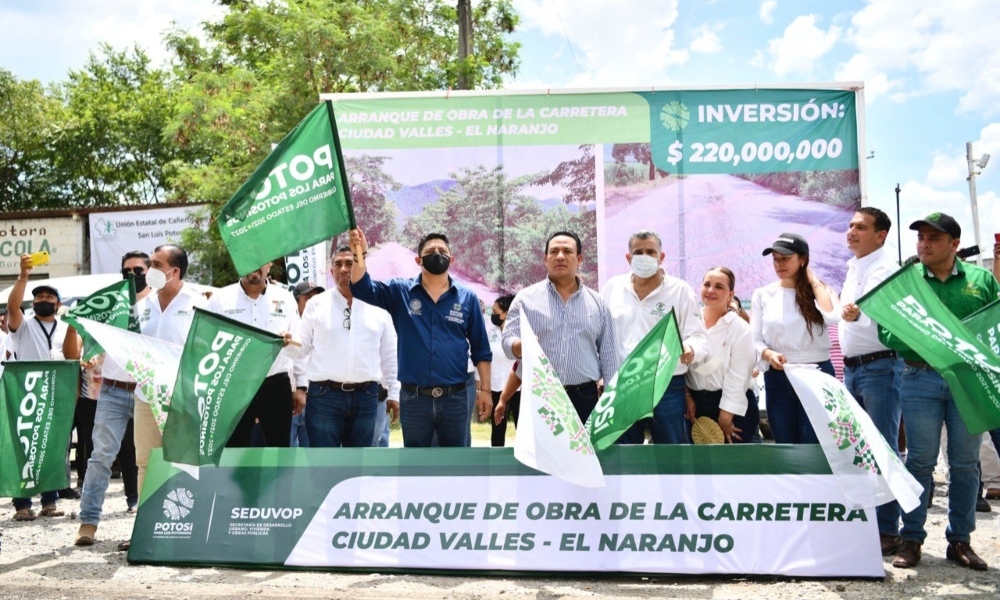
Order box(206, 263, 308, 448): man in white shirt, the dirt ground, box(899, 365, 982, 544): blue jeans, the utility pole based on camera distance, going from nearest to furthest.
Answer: the dirt ground
box(899, 365, 982, 544): blue jeans
box(206, 263, 308, 448): man in white shirt
the utility pole

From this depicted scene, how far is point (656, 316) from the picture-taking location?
624 centimetres

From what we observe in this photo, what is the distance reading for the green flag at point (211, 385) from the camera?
5.57 metres

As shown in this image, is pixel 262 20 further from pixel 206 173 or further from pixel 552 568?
pixel 552 568

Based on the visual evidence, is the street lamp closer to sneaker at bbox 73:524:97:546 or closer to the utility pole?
the utility pole

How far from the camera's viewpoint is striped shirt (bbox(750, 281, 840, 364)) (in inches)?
242

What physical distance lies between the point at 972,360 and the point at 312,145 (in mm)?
3936

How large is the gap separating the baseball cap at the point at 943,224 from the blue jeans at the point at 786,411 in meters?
1.13

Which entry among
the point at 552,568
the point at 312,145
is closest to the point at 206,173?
the point at 312,145

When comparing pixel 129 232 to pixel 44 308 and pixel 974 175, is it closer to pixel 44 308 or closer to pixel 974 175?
pixel 44 308

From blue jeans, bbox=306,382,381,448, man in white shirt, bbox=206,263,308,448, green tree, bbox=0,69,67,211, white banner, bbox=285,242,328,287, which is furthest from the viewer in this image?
green tree, bbox=0,69,67,211

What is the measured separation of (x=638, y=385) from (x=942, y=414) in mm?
1792

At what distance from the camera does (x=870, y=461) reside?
5.25 metres

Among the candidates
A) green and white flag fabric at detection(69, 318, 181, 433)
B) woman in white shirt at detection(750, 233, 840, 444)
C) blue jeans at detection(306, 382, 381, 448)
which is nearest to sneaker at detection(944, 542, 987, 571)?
woman in white shirt at detection(750, 233, 840, 444)

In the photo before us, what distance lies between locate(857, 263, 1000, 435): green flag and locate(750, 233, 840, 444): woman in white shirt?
78cm
